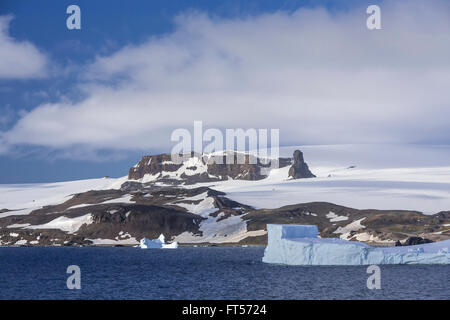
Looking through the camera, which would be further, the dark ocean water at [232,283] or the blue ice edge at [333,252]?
the blue ice edge at [333,252]

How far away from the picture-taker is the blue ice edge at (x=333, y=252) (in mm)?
119625

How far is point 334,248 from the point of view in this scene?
11975 centimetres

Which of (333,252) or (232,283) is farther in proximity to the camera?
(333,252)

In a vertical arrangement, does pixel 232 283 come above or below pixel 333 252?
below

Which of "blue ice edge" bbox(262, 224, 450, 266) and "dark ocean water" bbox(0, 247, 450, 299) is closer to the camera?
"dark ocean water" bbox(0, 247, 450, 299)

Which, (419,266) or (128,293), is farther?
(419,266)

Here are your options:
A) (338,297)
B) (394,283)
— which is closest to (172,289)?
(338,297)

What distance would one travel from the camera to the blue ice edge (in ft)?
392

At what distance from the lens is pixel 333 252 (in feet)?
396
